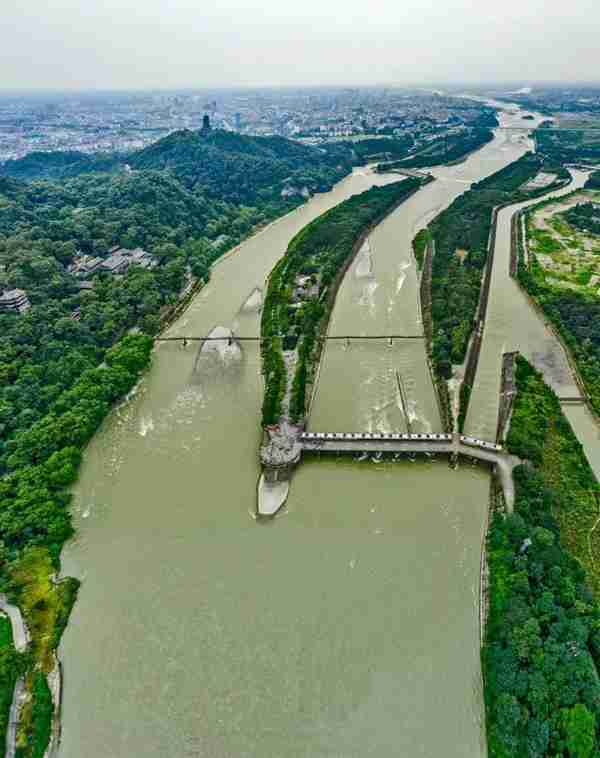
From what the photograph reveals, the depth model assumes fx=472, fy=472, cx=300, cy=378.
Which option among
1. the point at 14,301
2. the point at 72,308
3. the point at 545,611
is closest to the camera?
the point at 545,611

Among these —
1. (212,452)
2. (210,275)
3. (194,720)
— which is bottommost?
(194,720)

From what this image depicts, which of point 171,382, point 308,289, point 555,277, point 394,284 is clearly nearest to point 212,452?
point 171,382

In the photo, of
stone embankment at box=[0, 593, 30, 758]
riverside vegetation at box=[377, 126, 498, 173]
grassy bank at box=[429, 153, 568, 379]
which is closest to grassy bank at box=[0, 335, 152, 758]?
stone embankment at box=[0, 593, 30, 758]

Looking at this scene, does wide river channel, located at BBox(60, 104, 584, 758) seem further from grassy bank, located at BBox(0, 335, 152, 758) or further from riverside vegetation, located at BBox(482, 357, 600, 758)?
riverside vegetation, located at BBox(482, 357, 600, 758)

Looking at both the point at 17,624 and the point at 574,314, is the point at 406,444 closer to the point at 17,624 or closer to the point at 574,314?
the point at 17,624

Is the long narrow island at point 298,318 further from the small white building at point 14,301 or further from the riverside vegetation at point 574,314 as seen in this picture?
the small white building at point 14,301

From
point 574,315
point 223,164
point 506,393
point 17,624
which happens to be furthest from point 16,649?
point 223,164

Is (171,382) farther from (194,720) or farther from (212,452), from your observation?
(194,720)
